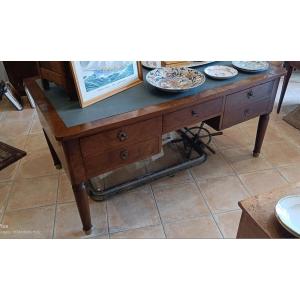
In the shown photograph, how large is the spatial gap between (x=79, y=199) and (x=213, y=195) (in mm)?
763

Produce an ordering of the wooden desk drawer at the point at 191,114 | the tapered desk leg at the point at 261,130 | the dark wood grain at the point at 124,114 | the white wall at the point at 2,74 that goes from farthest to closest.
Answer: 1. the white wall at the point at 2,74
2. the tapered desk leg at the point at 261,130
3. the wooden desk drawer at the point at 191,114
4. the dark wood grain at the point at 124,114

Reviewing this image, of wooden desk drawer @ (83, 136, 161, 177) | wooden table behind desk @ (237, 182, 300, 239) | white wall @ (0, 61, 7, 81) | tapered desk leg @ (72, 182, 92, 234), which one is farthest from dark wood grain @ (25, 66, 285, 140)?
white wall @ (0, 61, 7, 81)

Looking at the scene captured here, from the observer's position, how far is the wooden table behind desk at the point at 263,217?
0.71 meters

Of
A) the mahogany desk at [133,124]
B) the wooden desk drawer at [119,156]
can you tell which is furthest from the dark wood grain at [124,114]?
the wooden desk drawer at [119,156]

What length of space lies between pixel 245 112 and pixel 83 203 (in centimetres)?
96

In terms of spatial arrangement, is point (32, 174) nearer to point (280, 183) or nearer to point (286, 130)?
point (280, 183)

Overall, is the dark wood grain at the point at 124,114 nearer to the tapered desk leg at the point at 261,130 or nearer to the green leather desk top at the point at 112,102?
the green leather desk top at the point at 112,102

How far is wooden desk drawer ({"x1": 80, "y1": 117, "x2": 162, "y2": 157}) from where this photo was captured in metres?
1.01

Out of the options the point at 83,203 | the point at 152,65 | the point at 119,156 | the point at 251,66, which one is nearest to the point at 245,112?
the point at 251,66

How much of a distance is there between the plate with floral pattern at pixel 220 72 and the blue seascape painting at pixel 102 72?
16.4 inches

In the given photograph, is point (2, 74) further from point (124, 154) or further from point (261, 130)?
point (261, 130)

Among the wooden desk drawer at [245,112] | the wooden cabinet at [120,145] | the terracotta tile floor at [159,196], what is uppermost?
the wooden cabinet at [120,145]

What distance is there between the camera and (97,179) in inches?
64.8

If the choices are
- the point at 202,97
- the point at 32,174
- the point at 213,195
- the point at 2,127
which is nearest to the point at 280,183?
the point at 213,195
